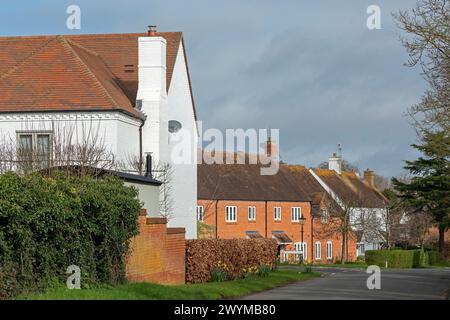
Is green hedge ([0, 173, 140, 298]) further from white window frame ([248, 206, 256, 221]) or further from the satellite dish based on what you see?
white window frame ([248, 206, 256, 221])

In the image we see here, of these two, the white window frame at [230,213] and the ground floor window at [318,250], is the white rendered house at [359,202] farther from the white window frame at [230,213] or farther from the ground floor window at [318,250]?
the white window frame at [230,213]

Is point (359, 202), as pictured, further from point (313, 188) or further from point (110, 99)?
point (110, 99)

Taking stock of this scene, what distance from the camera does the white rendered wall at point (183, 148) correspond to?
39531 millimetres

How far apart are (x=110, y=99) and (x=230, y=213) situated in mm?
38525

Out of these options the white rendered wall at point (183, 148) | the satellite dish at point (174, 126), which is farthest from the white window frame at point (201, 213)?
the satellite dish at point (174, 126)

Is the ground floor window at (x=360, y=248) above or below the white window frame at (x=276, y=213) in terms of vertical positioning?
below

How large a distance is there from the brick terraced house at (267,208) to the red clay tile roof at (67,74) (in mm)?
27598

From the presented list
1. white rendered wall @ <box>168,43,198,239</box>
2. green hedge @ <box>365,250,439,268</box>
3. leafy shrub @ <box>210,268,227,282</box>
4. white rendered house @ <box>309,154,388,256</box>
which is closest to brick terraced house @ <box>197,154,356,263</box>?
white rendered house @ <box>309,154,388,256</box>

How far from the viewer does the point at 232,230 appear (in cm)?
7144

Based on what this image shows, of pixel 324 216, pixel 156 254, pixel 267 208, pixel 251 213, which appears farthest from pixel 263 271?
pixel 324 216

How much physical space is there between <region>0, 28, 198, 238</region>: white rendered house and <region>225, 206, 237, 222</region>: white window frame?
95.5ft

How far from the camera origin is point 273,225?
246 feet

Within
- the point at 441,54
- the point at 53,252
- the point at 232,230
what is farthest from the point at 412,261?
the point at 53,252

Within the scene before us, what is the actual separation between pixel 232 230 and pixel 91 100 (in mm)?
39028
